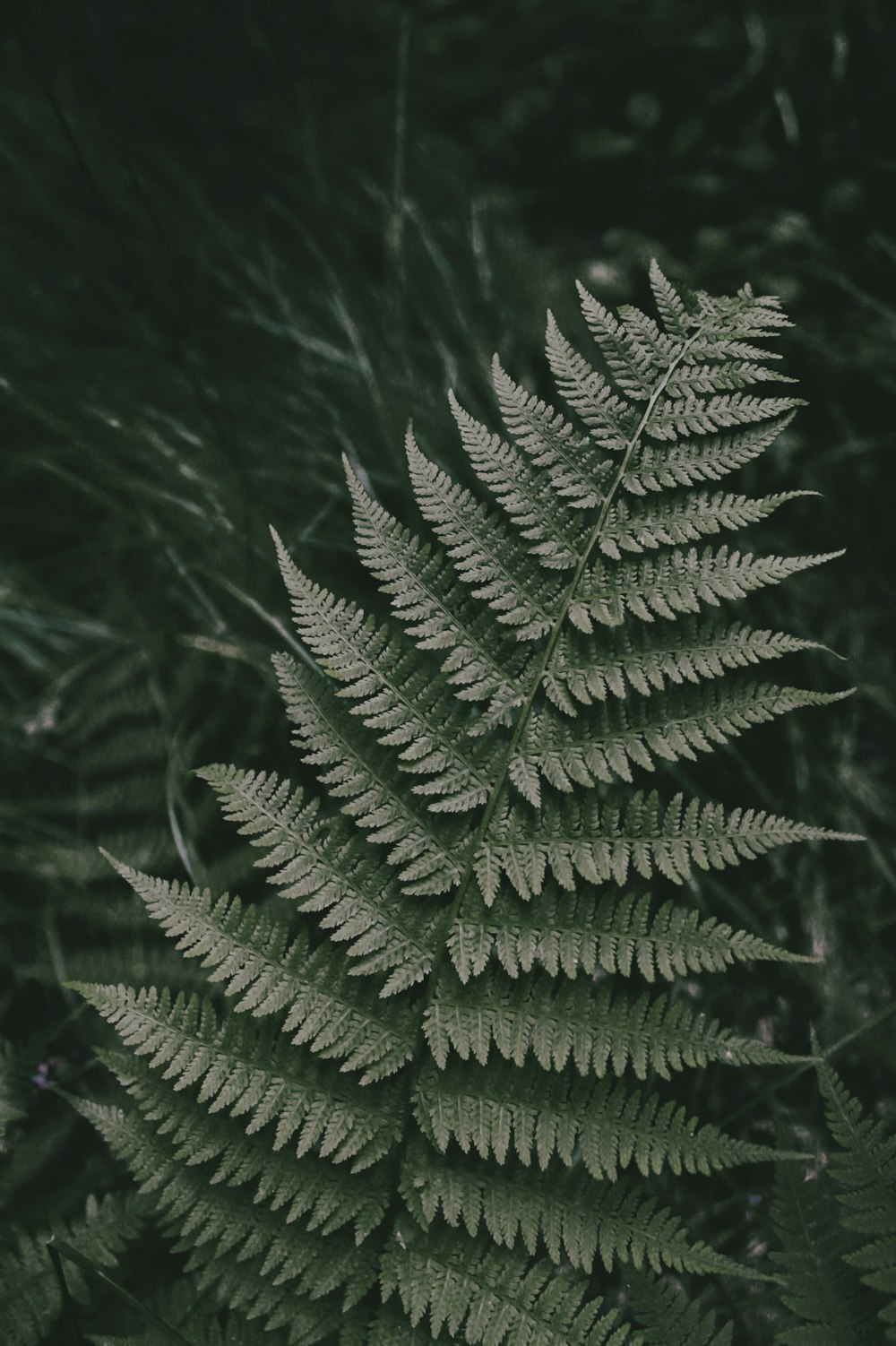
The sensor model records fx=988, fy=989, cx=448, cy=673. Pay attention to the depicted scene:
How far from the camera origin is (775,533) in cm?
253

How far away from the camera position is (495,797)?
148 centimetres

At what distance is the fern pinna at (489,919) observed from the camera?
4.54 ft

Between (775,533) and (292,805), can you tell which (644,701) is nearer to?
(292,805)

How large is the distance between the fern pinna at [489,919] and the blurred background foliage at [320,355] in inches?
15.8

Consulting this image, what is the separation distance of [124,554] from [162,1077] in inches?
61.2

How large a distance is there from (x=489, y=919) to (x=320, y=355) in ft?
6.16

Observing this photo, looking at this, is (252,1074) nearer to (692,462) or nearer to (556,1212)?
(556,1212)

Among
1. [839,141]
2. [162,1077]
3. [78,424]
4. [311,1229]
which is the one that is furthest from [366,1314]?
[839,141]

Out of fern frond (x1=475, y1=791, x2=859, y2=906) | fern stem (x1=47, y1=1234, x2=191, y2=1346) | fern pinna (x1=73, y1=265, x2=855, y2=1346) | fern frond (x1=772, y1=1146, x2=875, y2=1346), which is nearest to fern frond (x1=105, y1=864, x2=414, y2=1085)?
fern pinna (x1=73, y1=265, x2=855, y2=1346)

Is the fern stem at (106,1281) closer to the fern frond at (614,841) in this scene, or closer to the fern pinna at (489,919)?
the fern pinna at (489,919)

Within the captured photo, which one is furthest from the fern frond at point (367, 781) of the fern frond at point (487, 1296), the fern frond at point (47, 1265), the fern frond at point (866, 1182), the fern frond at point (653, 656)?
the fern frond at point (47, 1265)

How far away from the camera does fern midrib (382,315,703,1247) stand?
4.82 feet

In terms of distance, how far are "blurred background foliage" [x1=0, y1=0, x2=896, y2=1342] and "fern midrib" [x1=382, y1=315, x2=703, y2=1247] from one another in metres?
0.50

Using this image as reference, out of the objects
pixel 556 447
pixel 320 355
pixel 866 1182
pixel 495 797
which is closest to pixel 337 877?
pixel 495 797
